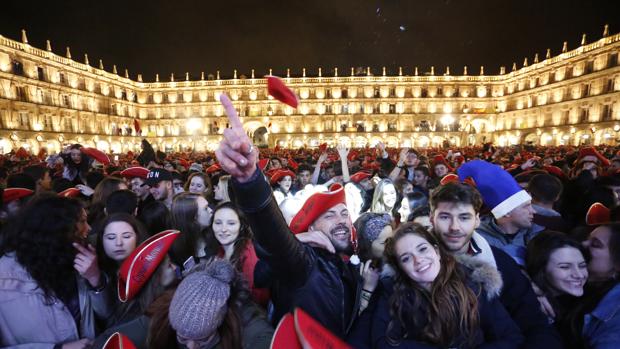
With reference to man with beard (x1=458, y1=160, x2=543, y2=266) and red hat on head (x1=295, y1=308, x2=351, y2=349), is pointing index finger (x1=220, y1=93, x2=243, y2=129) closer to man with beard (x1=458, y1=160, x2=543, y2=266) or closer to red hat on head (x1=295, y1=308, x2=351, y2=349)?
red hat on head (x1=295, y1=308, x2=351, y2=349)

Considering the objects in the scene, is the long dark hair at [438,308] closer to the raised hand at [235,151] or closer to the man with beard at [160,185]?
the raised hand at [235,151]

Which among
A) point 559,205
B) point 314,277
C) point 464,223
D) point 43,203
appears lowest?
point 559,205

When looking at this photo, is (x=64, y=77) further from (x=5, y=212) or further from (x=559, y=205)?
(x=559, y=205)

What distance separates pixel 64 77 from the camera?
45.5 meters

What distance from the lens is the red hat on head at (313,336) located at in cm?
118

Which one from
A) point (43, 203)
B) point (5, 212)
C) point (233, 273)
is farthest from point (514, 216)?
point (5, 212)

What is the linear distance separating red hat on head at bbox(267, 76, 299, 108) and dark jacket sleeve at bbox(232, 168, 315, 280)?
16.0 inches

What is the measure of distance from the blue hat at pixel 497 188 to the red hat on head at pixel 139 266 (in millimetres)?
2791

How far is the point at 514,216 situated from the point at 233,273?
261 centimetres

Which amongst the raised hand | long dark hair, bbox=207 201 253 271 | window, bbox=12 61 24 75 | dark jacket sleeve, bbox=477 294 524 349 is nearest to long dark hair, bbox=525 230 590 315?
dark jacket sleeve, bbox=477 294 524 349

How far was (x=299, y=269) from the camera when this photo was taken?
1.83m

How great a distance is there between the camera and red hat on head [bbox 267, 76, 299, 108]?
159cm

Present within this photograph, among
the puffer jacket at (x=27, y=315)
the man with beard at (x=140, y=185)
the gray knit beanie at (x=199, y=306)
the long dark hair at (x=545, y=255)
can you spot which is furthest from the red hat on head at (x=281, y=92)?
the man with beard at (x=140, y=185)

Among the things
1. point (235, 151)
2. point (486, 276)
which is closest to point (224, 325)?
point (235, 151)
